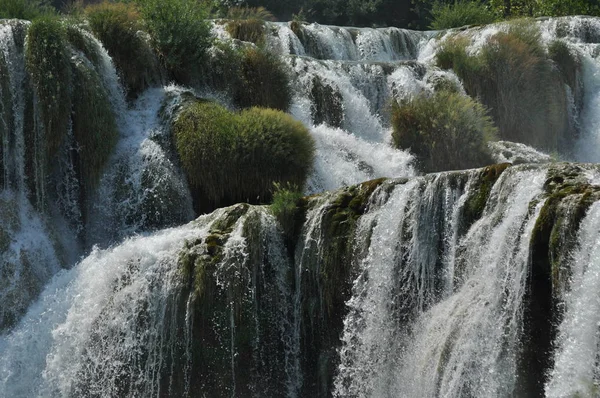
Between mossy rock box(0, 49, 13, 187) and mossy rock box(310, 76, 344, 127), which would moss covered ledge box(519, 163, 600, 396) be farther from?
mossy rock box(310, 76, 344, 127)

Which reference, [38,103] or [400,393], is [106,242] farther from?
[400,393]

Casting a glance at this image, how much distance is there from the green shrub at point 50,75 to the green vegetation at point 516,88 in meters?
7.26

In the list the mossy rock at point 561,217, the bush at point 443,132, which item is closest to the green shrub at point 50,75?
the bush at point 443,132

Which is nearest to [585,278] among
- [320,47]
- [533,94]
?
[533,94]

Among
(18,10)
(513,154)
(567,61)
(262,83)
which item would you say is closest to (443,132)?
(513,154)

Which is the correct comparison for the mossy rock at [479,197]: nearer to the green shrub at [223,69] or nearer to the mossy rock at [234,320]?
the mossy rock at [234,320]

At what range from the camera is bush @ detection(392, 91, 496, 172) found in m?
13.9

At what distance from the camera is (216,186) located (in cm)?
1221

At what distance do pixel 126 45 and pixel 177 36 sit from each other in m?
0.92

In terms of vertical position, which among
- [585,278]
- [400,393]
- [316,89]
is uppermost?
[316,89]

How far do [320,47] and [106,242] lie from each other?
9354 mm

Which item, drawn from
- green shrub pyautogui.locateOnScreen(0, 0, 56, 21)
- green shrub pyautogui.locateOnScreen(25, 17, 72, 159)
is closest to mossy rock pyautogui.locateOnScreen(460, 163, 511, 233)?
green shrub pyautogui.locateOnScreen(25, 17, 72, 159)

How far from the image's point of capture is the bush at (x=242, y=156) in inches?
478

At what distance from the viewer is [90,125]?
12.5 meters
